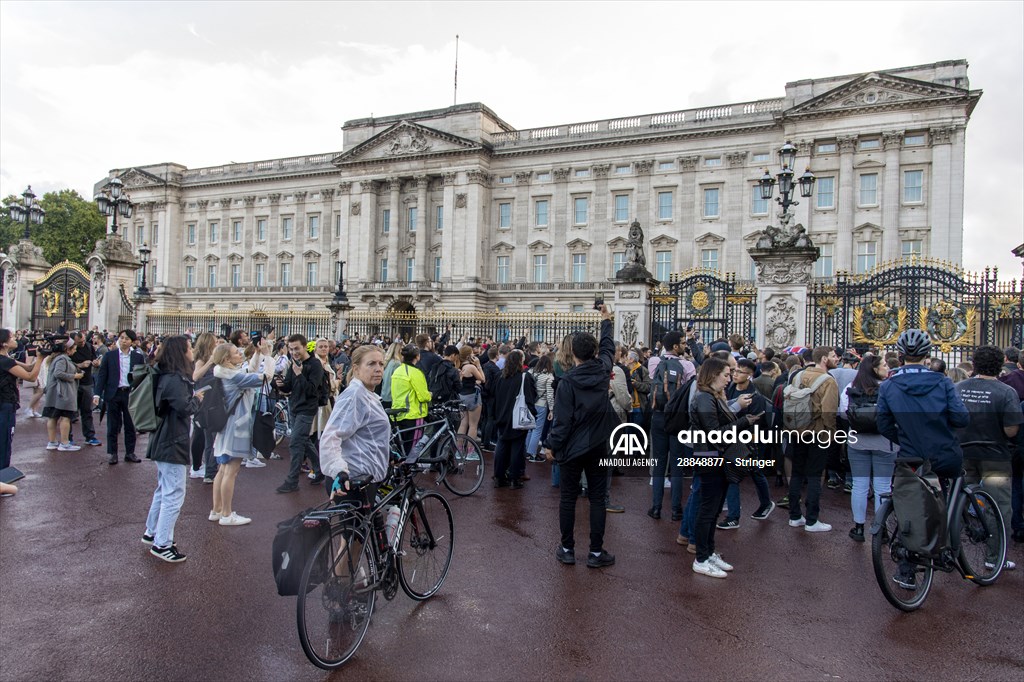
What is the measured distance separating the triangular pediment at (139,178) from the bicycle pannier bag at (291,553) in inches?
2751

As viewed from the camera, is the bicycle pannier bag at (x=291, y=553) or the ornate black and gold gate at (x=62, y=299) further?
the ornate black and gold gate at (x=62, y=299)

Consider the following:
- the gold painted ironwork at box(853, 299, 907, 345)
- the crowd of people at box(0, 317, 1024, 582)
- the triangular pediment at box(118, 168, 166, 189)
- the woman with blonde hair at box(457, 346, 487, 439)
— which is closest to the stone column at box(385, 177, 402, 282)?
the triangular pediment at box(118, 168, 166, 189)

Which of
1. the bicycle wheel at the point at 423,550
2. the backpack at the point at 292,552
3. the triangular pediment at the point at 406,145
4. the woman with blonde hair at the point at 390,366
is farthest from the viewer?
the triangular pediment at the point at 406,145

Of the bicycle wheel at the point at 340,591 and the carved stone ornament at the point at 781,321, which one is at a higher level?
the carved stone ornament at the point at 781,321

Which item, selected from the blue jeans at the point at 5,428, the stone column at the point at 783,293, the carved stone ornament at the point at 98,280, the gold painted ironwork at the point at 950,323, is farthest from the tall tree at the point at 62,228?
the gold painted ironwork at the point at 950,323

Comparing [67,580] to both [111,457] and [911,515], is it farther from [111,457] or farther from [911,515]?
[911,515]

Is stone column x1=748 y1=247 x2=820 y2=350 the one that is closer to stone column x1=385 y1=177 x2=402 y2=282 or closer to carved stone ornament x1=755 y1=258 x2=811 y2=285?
carved stone ornament x1=755 y1=258 x2=811 y2=285

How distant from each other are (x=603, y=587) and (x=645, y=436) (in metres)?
4.83

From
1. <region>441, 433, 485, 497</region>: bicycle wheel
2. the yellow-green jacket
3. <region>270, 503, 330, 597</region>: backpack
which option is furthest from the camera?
<region>441, 433, 485, 497</region>: bicycle wheel

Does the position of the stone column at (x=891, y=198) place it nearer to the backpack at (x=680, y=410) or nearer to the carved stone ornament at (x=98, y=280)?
the backpack at (x=680, y=410)

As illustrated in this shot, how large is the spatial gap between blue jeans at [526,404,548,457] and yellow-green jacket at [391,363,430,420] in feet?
7.48

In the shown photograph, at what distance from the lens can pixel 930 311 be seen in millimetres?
15977

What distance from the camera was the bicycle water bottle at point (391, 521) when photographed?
4684 mm

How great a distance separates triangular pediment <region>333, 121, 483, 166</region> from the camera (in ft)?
168
